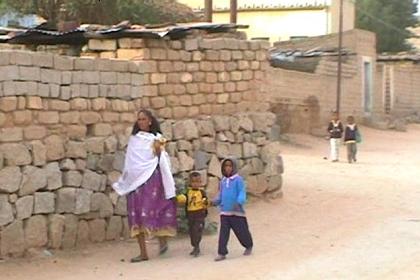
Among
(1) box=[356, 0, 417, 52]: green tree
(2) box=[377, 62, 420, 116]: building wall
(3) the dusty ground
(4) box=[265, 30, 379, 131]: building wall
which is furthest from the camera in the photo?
(1) box=[356, 0, 417, 52]: green tree

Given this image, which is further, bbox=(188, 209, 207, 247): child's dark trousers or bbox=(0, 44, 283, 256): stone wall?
bbox=(188, 209, 207, 247): child's dark trousers

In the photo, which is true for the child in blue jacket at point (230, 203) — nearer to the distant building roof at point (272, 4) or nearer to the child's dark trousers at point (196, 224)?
the child's dark trousers at point (196, 224)

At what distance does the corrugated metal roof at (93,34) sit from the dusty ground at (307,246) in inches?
95.2

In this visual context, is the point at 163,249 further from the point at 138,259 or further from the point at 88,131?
the point at 88,131

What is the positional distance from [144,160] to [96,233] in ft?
3.91

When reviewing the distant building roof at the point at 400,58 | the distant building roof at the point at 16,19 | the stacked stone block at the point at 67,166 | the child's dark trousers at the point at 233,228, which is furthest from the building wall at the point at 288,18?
the child's dark trousers at the point at 233,228

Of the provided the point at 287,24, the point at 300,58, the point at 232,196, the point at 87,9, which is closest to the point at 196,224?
the point at 232,196

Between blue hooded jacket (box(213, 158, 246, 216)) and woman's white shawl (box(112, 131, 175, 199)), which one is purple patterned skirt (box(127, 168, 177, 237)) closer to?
woman's white shawl (box(112, 131, 175, 199))

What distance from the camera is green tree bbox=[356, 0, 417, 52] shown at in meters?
51.7

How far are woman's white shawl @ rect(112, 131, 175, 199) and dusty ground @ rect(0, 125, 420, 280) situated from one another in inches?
30.3

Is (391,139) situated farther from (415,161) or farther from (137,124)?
(137,124)

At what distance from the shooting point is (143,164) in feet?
29.6

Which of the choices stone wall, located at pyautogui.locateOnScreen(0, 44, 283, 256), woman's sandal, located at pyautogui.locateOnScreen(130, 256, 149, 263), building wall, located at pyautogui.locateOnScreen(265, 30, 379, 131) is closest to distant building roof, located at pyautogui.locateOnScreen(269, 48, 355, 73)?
building wall, located at pyautogui.locateOnScreen(265, 30, 379, 131)

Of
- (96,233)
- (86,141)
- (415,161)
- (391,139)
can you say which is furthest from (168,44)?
(391,139)
